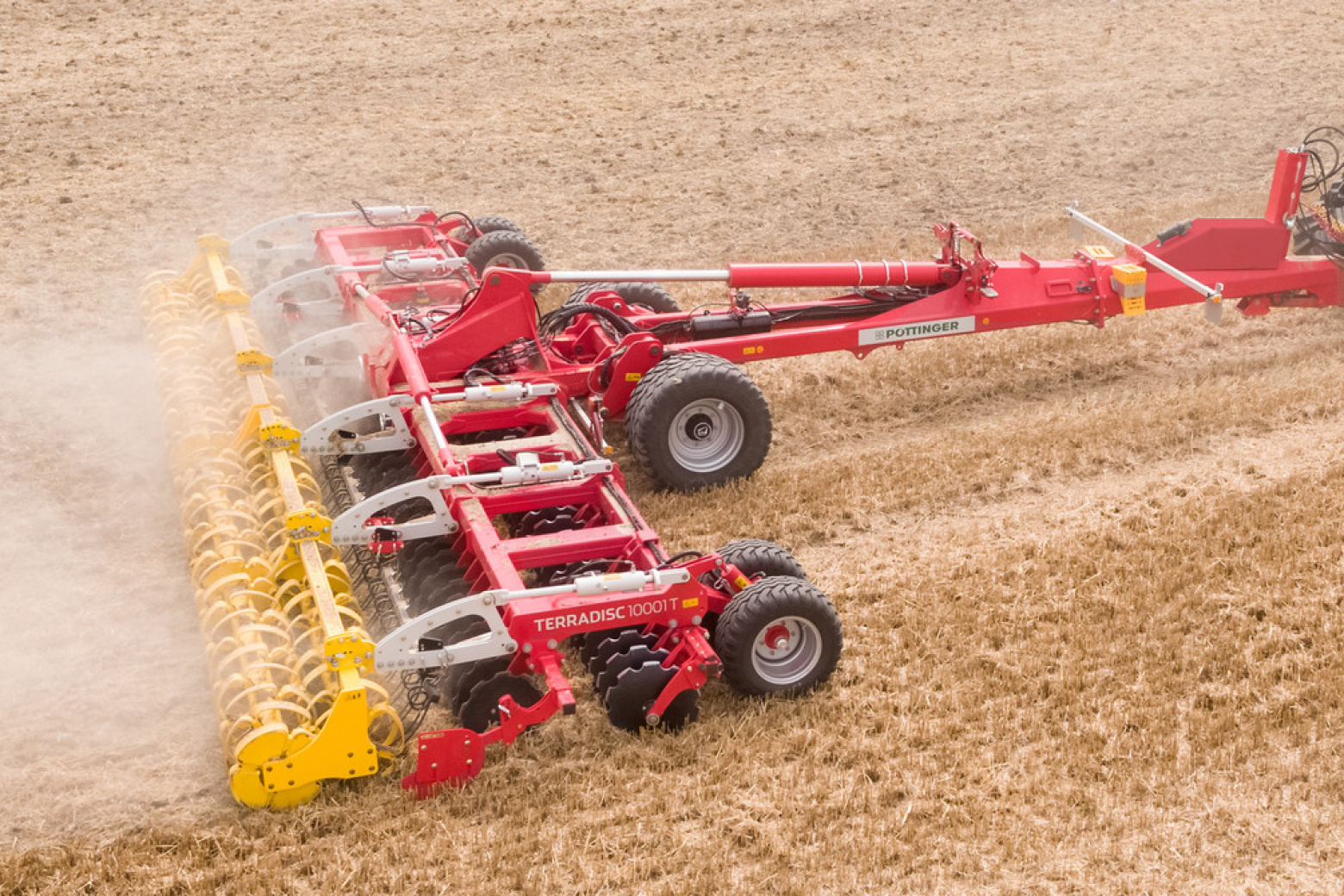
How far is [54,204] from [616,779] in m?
10.6

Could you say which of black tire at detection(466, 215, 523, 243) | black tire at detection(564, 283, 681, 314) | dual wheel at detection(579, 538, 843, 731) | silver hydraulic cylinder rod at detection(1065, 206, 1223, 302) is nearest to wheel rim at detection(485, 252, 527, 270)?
black tire at detection(466, 215, 523, 243)

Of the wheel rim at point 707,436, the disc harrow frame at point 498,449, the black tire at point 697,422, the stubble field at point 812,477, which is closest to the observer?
the stubble field at point 812,477

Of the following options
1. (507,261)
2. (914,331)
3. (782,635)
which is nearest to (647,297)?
(507,261)

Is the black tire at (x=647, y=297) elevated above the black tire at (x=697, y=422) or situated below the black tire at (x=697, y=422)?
above

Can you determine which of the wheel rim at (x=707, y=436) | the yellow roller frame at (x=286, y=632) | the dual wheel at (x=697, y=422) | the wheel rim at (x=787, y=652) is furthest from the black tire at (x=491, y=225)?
the wheel rim at (x=787, y=652)

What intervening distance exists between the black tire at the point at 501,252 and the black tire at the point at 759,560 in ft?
14.7

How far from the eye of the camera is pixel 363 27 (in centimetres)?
1897

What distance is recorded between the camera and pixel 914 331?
9.44 metres

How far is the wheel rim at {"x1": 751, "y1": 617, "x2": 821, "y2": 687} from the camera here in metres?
6.67

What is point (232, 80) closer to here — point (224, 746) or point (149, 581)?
point (149, 581)

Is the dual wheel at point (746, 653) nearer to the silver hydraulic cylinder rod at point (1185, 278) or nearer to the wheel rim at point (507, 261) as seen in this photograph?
the silver hydraulic cylinder rod at point (1185, 278)

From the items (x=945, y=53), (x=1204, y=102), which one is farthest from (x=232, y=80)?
(x=1204, y=102)

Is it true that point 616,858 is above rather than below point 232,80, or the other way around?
below

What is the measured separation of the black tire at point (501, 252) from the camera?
10914mm
